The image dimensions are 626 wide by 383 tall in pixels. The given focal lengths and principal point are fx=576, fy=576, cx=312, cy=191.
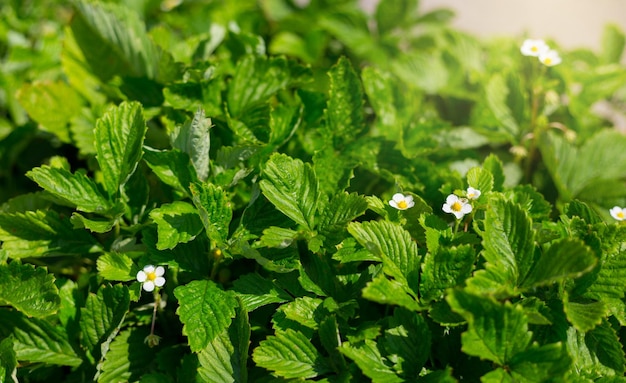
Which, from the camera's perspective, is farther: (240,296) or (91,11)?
(91,11)

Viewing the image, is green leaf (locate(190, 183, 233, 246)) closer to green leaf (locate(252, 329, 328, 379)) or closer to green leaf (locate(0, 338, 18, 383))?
green leaf (locate(252, 329, 328, 379))

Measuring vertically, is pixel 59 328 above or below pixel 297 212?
below

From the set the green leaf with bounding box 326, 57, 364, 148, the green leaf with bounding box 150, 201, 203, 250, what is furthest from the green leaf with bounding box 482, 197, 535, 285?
the green leaf with bounding box 150, 201, 203, 250

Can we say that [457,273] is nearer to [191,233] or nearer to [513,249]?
[513,249]

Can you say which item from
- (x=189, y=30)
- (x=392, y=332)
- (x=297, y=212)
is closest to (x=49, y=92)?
(x=189, y=30)

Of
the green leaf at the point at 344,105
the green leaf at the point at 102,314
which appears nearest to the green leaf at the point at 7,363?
the green leaf at the point at 102,314

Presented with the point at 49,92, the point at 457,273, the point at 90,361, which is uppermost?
the point at 49,92

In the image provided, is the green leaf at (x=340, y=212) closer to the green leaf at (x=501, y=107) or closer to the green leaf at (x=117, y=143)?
the green leaf at (x=117, y=143)
